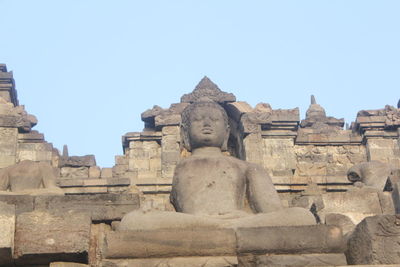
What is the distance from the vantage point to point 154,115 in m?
24.5

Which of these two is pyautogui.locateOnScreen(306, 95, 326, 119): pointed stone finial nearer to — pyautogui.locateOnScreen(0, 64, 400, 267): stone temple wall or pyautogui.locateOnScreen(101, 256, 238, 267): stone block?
pyautogui.locateOnScreen(0, 64, 400, 267): stone temple wall

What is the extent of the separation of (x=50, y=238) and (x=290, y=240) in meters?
2.25

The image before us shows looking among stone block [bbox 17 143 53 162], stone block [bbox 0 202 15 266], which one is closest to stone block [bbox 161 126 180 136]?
stone block [bbox 17 143 53 162]

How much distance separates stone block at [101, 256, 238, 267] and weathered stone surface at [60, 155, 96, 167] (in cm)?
1441

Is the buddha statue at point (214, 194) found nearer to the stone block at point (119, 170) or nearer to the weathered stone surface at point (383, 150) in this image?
the stone block at point (119, 170)

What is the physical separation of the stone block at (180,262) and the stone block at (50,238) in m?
0.49

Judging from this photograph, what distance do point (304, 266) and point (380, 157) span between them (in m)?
15.2

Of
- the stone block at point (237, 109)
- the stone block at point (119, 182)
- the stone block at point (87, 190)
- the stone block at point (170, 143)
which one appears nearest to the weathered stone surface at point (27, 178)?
the stone block at point (87, 190)

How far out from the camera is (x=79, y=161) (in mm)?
23688

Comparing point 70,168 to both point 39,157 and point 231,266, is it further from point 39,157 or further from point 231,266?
point 231,266

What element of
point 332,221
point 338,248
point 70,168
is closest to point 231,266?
point 338,248

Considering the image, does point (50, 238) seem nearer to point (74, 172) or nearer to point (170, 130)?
point (74, 172)

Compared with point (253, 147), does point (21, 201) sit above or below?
below

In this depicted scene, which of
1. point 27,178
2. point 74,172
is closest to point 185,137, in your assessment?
point 27,178
